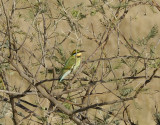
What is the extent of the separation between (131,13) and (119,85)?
21.4 feet

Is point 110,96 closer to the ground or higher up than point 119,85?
closer to the ground

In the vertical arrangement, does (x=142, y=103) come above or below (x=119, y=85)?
below

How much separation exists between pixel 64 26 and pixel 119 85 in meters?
4.60

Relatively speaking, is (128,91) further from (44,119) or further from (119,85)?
(44,119)

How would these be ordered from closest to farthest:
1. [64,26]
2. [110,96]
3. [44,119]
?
[44,119]
[64,26]
[110,96]

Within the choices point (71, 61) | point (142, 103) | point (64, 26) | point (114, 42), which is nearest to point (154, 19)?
point (114, 42)

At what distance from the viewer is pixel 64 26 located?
26.3ft

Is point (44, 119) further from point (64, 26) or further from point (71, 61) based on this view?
point (64, 26)

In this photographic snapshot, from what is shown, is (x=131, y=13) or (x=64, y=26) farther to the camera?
(x=131, y=13)

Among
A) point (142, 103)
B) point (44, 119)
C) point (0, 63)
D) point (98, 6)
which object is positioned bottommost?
point (142, 103)

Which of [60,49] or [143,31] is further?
[143,31]

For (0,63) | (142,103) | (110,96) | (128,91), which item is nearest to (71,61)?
(128,91)

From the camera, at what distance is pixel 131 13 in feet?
32.3

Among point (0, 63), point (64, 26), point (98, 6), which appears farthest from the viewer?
point (64, 26)
